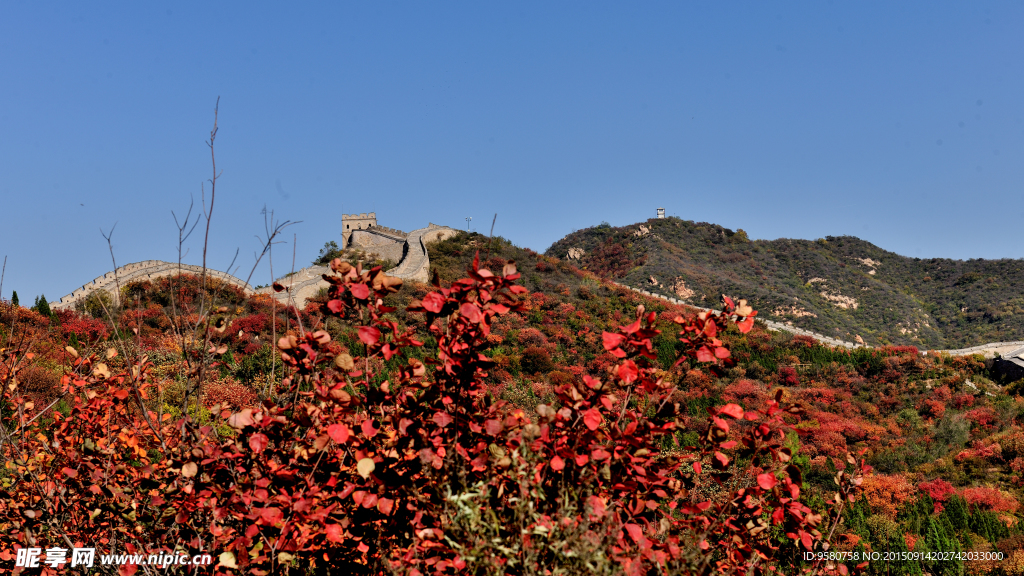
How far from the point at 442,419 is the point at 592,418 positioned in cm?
47

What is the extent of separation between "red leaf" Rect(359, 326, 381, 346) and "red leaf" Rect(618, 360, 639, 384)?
2.54 ft

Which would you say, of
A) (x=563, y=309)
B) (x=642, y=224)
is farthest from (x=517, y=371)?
(x=642, y=224)

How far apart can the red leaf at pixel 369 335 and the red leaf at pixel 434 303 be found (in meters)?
0.17

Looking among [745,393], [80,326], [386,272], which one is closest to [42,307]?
[80,326]

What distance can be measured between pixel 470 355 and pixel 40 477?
286 cm

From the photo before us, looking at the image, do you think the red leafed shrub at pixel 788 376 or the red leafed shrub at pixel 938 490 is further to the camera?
the red leafed shrub at pixel 788 376

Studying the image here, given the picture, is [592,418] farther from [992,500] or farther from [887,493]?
[992,500]

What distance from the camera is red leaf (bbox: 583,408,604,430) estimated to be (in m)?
1.78

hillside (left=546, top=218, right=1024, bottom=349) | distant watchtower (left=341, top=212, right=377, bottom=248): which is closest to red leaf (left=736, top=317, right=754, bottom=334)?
hillside (left=546, top=218, right=1024, bottom=349)

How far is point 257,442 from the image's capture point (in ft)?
6.28

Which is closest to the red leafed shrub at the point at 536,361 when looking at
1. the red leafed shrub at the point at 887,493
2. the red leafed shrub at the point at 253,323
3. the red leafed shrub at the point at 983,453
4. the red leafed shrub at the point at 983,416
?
the red leafed shrub at the point at 253,323

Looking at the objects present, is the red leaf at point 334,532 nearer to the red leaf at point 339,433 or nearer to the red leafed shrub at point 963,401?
the red leaf at point 339,433

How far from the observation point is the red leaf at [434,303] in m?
1.82

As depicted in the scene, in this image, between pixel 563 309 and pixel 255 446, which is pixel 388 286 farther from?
pixel 563 309
